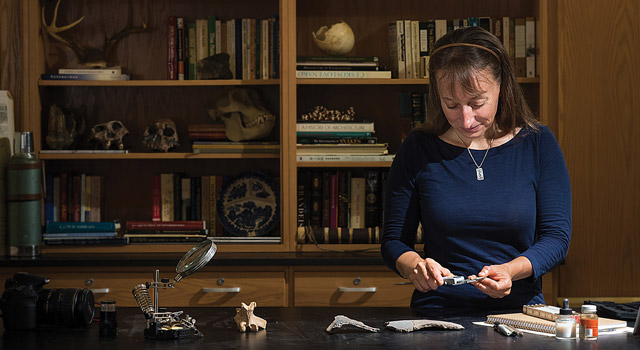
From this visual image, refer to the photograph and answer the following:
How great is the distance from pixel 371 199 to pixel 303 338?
189cm

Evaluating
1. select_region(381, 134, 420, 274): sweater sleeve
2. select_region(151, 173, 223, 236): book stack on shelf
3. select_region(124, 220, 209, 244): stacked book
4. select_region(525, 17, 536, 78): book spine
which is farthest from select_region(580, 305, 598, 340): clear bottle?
select_region(151, 173, 223, 236): book stack on shelf

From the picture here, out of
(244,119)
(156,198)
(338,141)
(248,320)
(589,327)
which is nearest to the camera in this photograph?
(589,327)

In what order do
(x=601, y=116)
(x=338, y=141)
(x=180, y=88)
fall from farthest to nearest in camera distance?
1. (x=180, y=88)
2. (x=338, y=141)
3. (x=601, y=116)

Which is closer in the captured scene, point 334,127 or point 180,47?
point 334,127

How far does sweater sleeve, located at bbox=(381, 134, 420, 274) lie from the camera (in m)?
2.12

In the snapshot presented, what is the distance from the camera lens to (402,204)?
2.12 meters

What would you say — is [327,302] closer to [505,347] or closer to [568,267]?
[568,267]

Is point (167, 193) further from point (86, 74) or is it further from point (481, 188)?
point (481, 188)

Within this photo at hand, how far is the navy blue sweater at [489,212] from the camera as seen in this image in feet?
6.62

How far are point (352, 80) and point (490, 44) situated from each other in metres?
1.43

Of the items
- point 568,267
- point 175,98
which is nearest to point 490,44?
point 568,267

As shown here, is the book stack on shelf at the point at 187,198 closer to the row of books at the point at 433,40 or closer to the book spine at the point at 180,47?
the book spine at the point at 180,47

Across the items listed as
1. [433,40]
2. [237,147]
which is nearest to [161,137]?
[237,147]

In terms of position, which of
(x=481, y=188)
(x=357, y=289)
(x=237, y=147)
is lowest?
(x=357, y=289)
